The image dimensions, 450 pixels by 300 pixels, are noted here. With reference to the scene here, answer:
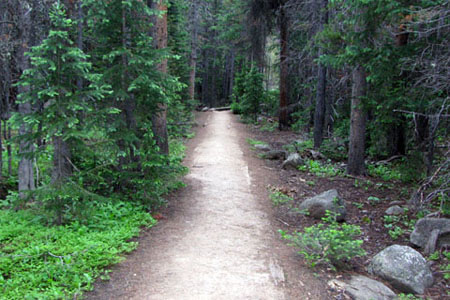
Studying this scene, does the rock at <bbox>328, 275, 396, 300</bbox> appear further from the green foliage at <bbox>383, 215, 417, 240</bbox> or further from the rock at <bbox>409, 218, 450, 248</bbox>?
the green foliage at <bbox>383, 215, 417, 240</bbox>

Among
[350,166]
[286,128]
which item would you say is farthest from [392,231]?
[286,128]

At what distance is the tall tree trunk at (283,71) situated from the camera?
60.8 feet

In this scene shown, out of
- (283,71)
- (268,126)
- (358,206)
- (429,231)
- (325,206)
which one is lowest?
(358,206)

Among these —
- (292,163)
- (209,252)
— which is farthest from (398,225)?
(292,163)

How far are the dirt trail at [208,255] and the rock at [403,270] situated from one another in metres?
1.51

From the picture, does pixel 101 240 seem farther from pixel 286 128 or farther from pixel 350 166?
pixel 286 128

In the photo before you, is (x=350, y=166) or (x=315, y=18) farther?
(x=315, y=18)

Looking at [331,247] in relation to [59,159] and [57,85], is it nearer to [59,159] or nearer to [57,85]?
[59,159]

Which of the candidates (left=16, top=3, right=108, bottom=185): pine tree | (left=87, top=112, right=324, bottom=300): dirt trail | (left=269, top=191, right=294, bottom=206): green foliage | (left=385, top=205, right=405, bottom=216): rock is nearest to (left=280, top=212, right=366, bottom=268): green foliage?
(left=87, top=112, right=324, bottom=300): dirt trail

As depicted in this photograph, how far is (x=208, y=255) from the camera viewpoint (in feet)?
17.9

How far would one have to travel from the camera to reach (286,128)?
21094mm

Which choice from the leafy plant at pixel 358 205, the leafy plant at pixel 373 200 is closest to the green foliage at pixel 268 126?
the leafy plant at pixel 373 200

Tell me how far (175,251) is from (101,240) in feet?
3.82

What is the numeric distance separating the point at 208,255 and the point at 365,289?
2.28 meters
